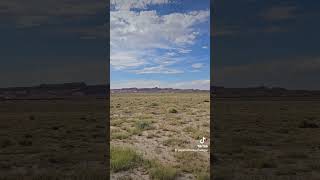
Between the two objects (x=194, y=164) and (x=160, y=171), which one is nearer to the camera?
(x=194, y=164)

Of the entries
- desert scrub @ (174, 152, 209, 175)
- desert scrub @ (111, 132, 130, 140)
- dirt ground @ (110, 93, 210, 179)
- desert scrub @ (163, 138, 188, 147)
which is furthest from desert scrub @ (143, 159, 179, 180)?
desert scrub @ (111, 132, 130, 140)

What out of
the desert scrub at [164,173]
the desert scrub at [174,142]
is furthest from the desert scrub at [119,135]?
the desert scrub at [164,173]

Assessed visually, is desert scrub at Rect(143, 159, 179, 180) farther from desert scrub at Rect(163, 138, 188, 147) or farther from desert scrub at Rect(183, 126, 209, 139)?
desert scrub at Rect(183, 126, 209, 139)

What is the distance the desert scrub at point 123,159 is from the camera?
410 inches

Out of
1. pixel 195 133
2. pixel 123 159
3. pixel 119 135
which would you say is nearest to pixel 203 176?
pixel 195 133

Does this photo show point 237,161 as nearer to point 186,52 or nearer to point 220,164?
point 220,164

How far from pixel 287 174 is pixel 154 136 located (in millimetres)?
3233

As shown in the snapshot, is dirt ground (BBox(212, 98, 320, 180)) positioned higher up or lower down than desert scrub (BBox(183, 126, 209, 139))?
lower down

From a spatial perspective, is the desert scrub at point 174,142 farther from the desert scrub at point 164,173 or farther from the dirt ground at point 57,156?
the dirt ground at point 57,156

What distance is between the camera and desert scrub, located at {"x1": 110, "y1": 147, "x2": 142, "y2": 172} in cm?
1041

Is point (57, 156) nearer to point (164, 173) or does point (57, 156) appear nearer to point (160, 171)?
point (160, 171)

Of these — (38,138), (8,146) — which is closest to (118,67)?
(8,146)

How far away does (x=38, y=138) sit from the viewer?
20078 millimetres

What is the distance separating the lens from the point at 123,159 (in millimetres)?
10438
